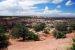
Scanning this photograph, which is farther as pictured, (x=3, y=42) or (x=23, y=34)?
(x=23, y=34)

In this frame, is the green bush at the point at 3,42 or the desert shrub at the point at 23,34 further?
the desert shrub at the point at 23,34

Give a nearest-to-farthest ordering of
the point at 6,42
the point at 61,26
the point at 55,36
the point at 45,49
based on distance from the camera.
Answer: the point at 45,49
the point at 6,42
the point at 55,36
the point at 61,26

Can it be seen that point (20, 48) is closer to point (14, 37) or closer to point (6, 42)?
point (6, 42)

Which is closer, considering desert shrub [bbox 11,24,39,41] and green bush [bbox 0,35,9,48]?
green bush [bbox 0,35,9,48]

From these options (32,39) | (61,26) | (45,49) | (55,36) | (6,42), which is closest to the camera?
(45,49)

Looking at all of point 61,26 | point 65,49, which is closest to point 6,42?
point 65,49

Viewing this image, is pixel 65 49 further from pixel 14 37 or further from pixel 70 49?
pixel 14 37

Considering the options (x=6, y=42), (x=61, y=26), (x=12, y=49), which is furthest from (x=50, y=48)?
(x=61, y=26)

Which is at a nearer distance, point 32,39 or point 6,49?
point 6,49

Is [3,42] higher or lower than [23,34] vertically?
lower
